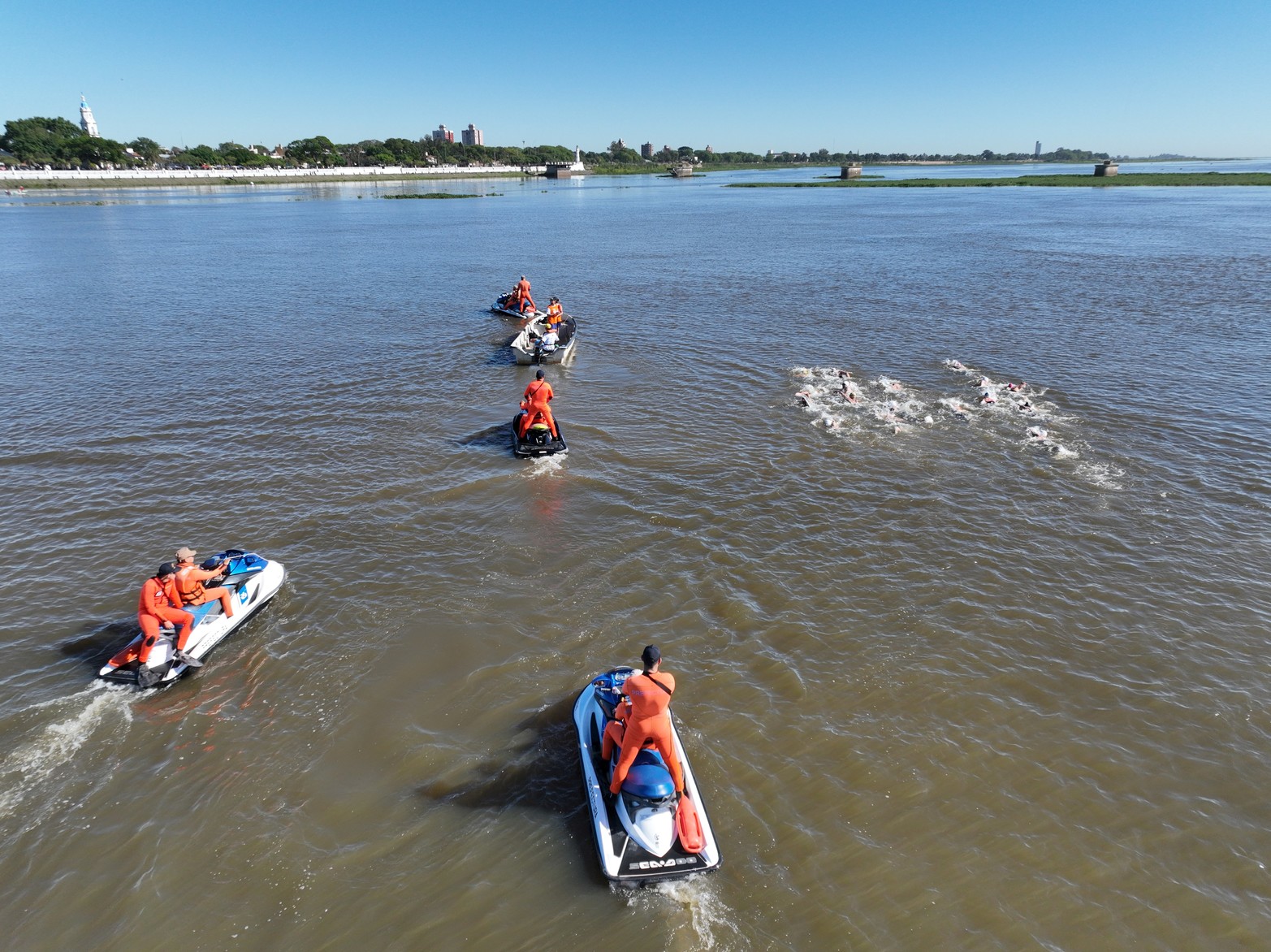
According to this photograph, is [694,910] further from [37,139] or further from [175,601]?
[37,139]

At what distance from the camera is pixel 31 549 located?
1448cm

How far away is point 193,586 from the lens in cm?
1152

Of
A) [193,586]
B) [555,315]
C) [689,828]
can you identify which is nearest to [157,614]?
[193,586]

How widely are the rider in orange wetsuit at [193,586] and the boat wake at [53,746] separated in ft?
5.28

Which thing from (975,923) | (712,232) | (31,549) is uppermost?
(712,232)

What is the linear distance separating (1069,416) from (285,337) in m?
30.9

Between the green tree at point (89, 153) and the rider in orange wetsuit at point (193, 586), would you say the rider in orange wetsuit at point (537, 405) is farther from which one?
the green tree at point (89, 153)

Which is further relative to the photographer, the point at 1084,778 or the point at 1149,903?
the point at 1084,778

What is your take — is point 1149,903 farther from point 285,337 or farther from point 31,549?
point 285,337

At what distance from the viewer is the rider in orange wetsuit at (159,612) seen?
10781 mm

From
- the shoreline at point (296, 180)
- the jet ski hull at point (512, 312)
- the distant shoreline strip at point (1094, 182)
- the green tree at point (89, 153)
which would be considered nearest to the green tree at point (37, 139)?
the green tree at point (89, 153)

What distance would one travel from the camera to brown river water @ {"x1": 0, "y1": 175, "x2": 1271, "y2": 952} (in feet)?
26.2

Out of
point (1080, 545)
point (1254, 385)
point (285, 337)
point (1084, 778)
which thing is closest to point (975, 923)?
point (1084, 778)

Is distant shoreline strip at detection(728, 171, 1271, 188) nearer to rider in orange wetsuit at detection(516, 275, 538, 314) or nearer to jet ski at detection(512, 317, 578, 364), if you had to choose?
rider in orange wetsuit at detection(516, 275, 538, 314)
